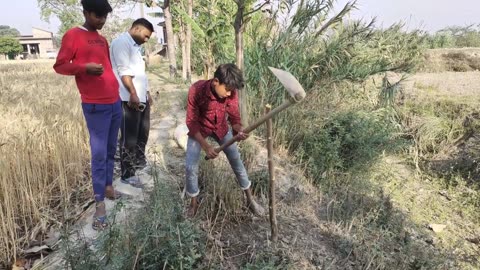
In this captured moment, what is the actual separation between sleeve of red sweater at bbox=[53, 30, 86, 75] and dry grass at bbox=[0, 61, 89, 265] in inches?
25.0


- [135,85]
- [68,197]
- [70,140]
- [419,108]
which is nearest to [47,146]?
[70,140]

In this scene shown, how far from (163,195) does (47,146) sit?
1.31 meters

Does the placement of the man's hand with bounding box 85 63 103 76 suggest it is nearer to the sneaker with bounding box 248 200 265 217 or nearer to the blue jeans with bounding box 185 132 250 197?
the blue jeans with bounding box 185 132 250 197

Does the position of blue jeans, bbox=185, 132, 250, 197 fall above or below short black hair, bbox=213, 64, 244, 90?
below

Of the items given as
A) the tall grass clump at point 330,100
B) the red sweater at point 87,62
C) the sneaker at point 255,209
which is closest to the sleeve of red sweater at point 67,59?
the red sweater at point 87,62

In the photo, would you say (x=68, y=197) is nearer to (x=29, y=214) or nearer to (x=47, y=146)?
(x=29, y=214)

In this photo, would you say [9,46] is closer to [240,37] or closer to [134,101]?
[240,37]

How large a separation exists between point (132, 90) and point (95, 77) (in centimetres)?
53

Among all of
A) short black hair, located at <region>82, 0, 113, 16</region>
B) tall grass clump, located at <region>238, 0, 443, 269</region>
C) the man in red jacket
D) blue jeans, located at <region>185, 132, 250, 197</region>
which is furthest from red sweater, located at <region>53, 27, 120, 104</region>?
tall grass clump, located at <region>238, 0, 443, 269</region>

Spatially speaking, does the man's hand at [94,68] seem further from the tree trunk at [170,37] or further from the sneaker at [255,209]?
the tree trunk at [170,37]

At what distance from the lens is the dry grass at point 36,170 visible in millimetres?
2180

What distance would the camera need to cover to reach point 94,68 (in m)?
2.09

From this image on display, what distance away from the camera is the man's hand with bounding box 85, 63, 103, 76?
2.08 m

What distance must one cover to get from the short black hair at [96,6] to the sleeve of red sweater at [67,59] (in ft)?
0.57
